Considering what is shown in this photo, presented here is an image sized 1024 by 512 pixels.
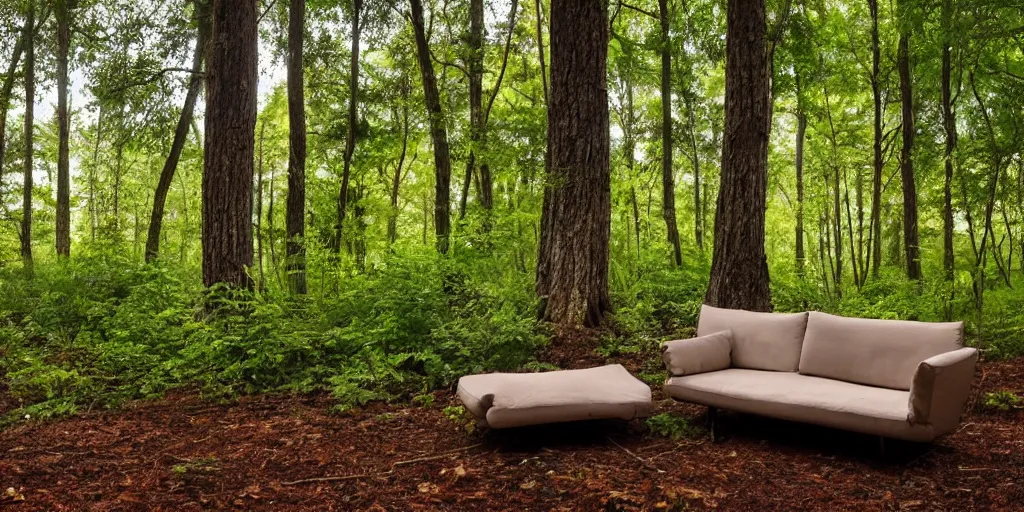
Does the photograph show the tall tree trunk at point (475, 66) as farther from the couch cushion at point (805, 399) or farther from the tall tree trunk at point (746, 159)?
the couch cushion at point (805, 399)

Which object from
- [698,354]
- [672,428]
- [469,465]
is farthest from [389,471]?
[698,354]

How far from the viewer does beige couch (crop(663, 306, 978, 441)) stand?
12.0ft

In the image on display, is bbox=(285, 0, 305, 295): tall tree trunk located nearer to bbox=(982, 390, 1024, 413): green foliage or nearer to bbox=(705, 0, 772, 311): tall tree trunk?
bbox=(705, 0, 772, 311): tall tree trunk

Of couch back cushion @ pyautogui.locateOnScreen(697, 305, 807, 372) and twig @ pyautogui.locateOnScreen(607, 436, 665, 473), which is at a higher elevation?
couch back cushion @ pyautogui.locateOnScreen(697, 305, 807, 372)

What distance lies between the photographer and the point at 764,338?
4.95 meters

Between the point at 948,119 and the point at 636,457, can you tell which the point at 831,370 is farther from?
the point at 948,119

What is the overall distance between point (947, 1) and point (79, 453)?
9808 mm

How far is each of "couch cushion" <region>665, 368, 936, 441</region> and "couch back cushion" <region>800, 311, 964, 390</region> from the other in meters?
0.10

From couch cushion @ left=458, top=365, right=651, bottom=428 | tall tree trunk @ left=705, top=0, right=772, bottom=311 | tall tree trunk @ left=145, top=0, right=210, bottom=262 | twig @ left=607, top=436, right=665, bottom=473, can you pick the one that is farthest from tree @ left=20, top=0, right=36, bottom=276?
twig @ left=607, top=436, right=665, bottom=473

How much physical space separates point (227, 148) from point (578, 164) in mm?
3996

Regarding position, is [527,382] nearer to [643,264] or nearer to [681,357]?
[681,357]

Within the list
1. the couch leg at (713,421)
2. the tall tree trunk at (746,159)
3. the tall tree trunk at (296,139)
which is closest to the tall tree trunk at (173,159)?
the tall tree trunk at (296,139)

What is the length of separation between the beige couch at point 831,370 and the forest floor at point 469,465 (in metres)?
0.29

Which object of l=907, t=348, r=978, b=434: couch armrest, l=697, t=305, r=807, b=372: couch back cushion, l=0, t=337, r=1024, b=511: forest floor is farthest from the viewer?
l=697, t=305, r=807, b=372: couch back cushion
